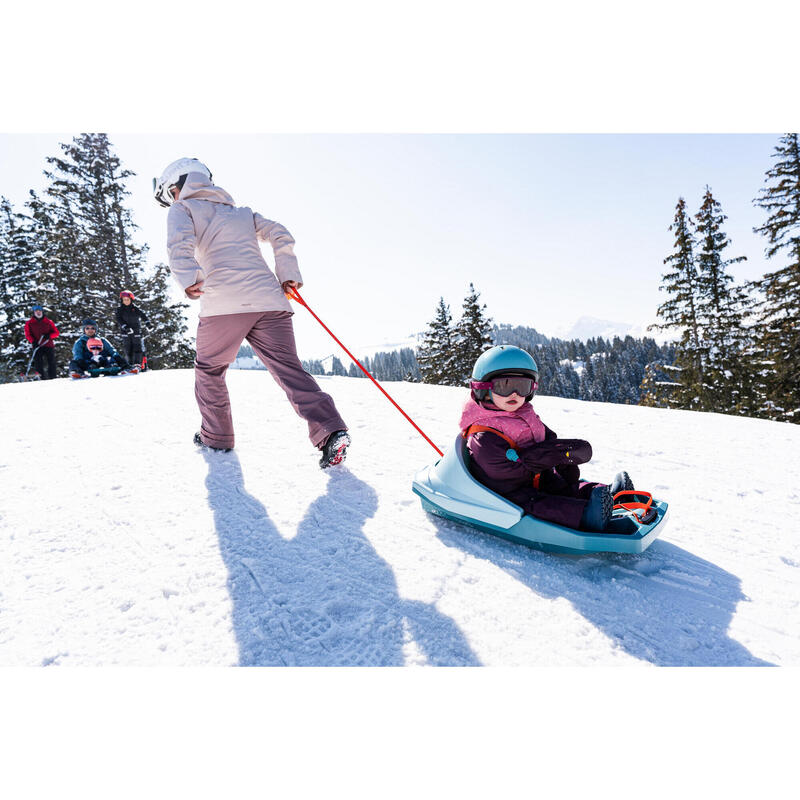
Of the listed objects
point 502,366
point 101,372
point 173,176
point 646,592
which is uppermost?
point 173,176

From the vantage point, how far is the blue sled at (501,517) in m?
2.13

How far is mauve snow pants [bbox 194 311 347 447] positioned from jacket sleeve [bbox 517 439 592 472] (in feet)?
5.12

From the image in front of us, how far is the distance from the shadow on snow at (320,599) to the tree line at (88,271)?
20299 mm

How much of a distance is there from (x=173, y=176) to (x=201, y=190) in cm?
31

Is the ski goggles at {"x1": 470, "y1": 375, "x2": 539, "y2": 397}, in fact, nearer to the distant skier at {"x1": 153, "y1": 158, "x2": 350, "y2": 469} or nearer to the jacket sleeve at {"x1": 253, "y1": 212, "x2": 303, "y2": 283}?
the distant skier at {"x1": 153, "y1": 158, "x2": 350, "y2": 469}

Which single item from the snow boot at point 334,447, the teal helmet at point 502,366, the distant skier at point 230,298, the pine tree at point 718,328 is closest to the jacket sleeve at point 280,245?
the distant skier at point 230,298

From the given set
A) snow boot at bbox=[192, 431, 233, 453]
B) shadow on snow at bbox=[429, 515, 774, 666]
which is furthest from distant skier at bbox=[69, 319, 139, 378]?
shadow on snow at bbox=[429, 515, 774, 666]

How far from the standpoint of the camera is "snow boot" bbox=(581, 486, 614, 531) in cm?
215

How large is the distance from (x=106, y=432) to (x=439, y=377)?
2423 centimetres

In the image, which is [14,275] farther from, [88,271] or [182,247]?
[182,247]

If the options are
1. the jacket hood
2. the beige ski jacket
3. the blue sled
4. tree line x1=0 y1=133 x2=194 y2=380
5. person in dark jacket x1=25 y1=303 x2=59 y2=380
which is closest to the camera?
the blue sled

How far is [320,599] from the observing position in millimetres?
1919

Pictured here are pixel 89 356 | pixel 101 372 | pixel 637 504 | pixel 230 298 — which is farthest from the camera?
pixel 89 356

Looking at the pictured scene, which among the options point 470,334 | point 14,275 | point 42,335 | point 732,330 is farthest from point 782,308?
point 14,275
